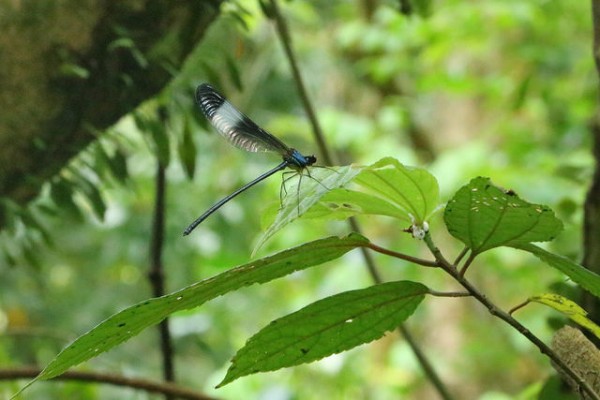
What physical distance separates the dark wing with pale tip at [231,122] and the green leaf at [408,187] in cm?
23

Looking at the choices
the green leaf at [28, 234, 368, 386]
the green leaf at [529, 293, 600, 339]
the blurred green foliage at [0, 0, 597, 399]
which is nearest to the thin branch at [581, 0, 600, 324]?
the green leaf at [529, 293, 600, 339]

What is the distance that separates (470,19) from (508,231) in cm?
231

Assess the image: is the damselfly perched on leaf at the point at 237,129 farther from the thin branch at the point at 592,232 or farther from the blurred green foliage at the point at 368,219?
the blurred green foliage at the point at 368,219

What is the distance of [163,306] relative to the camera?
477 millimetres

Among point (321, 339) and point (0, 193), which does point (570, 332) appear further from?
point (0, 193)

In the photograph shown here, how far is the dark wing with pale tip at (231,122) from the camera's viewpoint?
0.73 m

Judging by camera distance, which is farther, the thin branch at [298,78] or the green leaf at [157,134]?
the thin branch at [298,78]

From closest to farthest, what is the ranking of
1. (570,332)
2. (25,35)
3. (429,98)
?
(570,332) < (25,35) < (429,98)

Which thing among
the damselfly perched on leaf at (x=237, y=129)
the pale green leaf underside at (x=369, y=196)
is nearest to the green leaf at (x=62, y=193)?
the damselfly perched on leaf at (x=237, y=129)

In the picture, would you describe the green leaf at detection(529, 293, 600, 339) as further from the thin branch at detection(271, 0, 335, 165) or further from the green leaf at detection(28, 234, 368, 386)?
the thin branch at detection(271, 0, 335, 165)

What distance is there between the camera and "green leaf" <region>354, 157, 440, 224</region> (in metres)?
0.49

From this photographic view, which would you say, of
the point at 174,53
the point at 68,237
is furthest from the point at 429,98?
the point at 174,53

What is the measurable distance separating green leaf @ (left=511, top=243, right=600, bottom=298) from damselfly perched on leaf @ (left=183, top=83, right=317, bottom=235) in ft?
0.80

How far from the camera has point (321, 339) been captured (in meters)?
0.52
